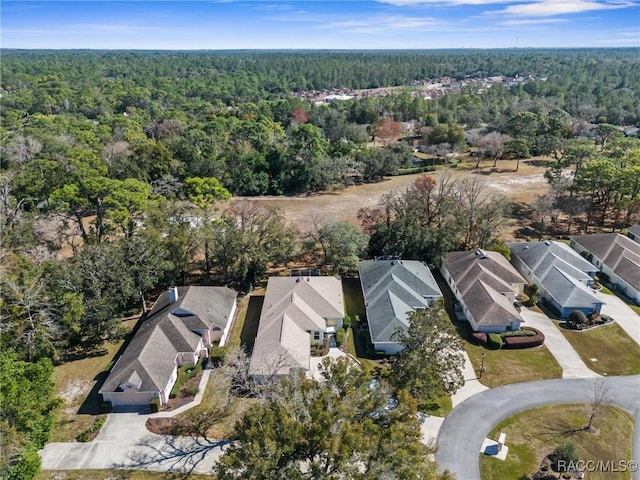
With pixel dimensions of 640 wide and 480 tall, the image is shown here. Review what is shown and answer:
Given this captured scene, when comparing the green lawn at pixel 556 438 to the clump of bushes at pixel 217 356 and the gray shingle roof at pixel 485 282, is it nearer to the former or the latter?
the gray shingle roof at pixel 485 282

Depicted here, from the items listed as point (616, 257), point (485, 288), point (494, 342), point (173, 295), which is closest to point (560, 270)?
point (616, 257)

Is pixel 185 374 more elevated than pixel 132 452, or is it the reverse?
pixel 185 374

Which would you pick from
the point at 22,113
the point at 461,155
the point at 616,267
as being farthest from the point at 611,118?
the point at 22,113

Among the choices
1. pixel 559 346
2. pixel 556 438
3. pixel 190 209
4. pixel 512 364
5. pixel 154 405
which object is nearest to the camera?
pixel 556 438

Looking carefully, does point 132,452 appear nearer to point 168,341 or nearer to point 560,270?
point 168,341

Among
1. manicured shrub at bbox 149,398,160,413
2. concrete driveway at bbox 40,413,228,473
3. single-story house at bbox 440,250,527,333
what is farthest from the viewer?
single-story house at bbox 440,250,527,333

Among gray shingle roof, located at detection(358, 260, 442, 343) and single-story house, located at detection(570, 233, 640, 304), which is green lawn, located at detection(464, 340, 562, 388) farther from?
single-story house, located at detection(570, 233, 640, 304)

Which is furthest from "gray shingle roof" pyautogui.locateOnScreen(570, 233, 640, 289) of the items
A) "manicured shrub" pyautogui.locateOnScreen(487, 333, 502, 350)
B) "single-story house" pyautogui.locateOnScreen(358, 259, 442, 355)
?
"single-story house" pyautogui.locateOnScreen(358, 259, 442, 355)

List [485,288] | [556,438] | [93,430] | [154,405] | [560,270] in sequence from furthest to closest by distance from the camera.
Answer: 1. [560,270]
2. [485,288]
3. [154,405]
4. [93,430]
5. [556,438]
